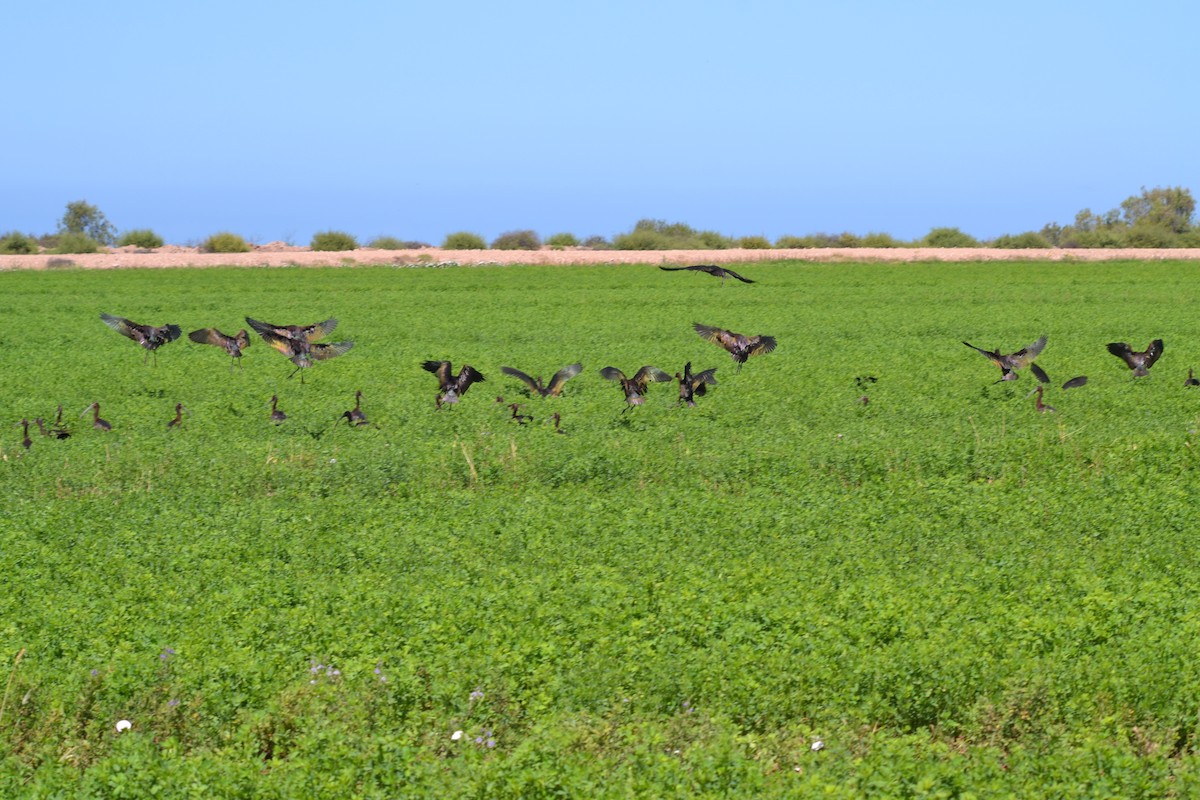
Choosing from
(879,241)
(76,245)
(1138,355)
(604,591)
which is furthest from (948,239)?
(604,591)

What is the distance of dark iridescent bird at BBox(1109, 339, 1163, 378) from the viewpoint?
15.8 m

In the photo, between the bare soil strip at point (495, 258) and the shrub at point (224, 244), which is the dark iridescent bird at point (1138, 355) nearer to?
the bare soil strip at point (495, 258)

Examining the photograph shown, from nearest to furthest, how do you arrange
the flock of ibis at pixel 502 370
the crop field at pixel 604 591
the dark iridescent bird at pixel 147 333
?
the crop field at pixel 604 591, the flock of ibis at pixel 502 370, the dark iridescent bird at pixel 147 333

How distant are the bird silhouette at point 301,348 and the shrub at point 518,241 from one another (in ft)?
171

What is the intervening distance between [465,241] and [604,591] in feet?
195

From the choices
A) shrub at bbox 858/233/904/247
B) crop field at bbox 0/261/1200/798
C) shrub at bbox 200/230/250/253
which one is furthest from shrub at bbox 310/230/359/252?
crop field at bbox 0/261/1200/798

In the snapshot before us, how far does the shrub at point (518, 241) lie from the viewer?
67.8 metres

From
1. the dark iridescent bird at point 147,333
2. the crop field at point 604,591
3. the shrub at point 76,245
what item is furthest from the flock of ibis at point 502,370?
the shrub at point 76,245

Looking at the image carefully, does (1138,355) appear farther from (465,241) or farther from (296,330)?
(465,241)

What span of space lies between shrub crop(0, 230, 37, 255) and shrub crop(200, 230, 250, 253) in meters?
7.27

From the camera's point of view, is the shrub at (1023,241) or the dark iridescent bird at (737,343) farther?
the shrub at (1023,241)

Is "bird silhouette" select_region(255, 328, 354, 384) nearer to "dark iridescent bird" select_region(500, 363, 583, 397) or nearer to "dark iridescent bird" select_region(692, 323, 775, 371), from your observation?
"dark iridescent bird" select_region(500, 363, 583, 397)

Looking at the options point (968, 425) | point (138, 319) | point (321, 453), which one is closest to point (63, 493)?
point (321, 453)

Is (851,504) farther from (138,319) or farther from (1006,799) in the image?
(138,319)
